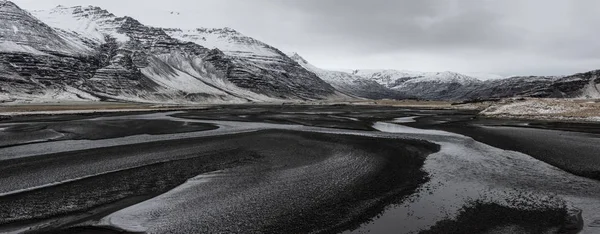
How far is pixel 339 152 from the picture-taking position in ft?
94.0

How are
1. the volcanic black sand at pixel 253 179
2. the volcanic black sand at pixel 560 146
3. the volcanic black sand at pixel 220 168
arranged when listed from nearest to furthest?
the volcanic black sand at pixel 253 179 < the volcanic black sand at pixel 220 168 < the volcanic black sand at pixel 560 146

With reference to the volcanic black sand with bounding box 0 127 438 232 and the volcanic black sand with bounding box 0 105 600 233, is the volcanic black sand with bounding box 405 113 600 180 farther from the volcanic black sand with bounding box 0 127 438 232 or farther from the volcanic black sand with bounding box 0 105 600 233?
the volcanic black sand with bounding box 0 127 438 232

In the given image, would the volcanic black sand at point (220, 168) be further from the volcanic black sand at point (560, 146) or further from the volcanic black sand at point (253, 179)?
the volcanic black sand at point (560, 146)

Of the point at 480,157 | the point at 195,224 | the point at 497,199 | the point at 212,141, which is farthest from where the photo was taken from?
the point at 212,141

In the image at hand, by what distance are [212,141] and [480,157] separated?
23063 millimetres

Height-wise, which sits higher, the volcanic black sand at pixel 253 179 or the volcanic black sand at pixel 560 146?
the volcanic black sand at pixel 560 146

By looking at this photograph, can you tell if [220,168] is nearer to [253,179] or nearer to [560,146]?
[253,179]

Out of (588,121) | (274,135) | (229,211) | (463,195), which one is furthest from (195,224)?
(588,121)

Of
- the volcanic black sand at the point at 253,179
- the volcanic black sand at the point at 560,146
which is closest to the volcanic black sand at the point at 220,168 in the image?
the volcanic black sand at the point at 253,179

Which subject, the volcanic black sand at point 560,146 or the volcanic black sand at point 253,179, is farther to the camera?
the volcanic black sand at point 560,146

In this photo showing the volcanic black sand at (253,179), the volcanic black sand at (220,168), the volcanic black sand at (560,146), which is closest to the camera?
the volcanic black sand at (253,179)

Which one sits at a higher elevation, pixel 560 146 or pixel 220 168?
pixel 560 146

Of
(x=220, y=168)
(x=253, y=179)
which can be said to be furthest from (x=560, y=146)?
(x=220, y=168)

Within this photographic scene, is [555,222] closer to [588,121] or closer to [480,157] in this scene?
[480,157]
